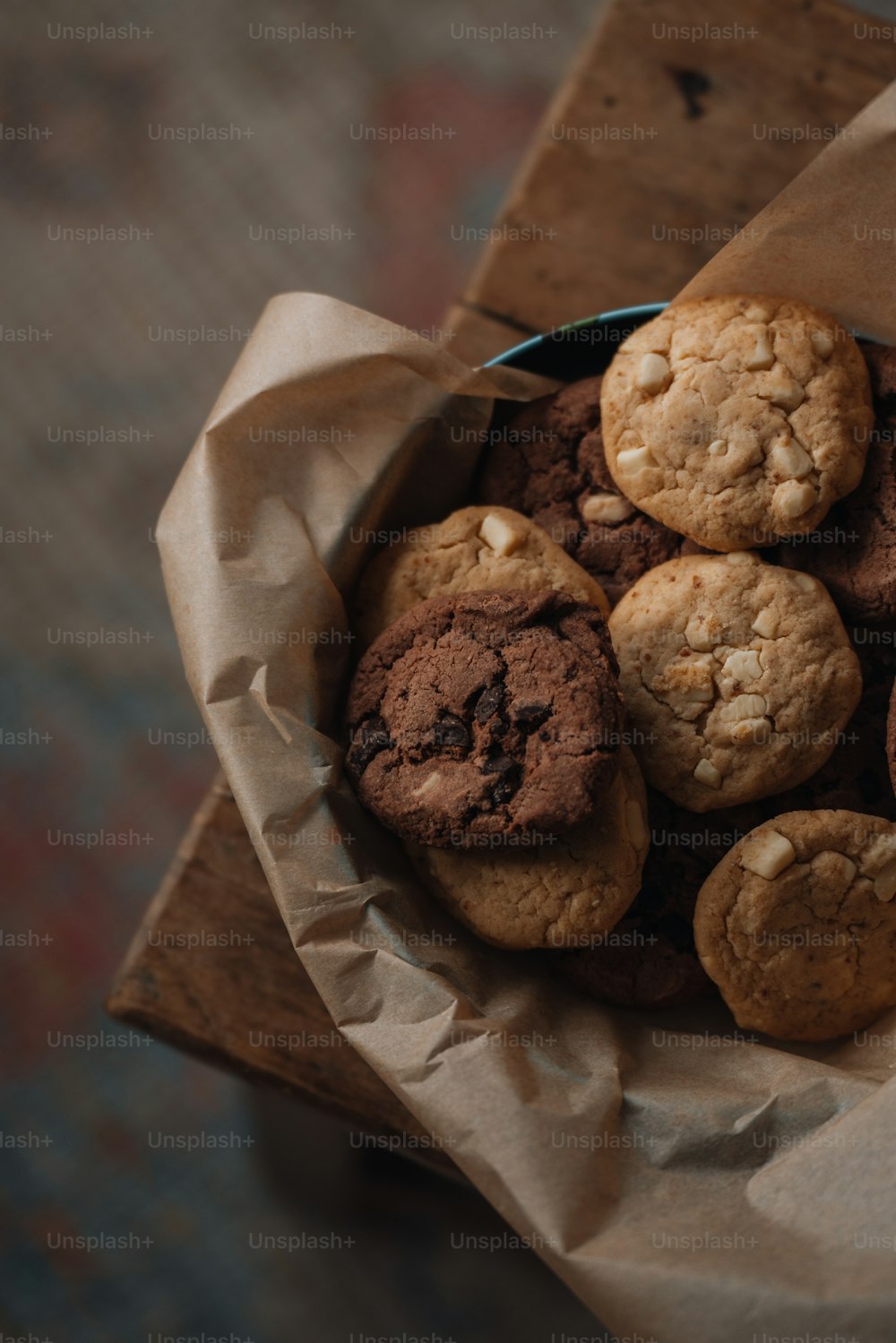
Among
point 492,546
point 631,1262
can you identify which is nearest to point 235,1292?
point 631,1262

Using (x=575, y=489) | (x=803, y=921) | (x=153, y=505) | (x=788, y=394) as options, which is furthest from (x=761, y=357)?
(x=153, y=505)

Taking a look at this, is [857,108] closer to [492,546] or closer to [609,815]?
[492,546]

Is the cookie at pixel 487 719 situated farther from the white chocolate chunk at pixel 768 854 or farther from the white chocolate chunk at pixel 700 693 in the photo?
the white chocolate chunk at pixel 768 854

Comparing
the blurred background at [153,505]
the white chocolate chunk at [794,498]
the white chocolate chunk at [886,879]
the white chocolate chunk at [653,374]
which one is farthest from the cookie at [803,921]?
the blurred background at [153,505]

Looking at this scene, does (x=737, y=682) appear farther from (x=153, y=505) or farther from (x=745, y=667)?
(x=153, y=505)

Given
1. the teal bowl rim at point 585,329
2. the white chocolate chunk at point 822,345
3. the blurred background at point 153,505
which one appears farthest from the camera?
the blurred background at point 153,505

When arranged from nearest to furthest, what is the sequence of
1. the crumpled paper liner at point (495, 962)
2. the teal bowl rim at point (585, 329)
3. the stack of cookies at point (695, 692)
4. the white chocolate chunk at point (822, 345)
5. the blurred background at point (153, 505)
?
the crumpled paper liner at point (495, 962) < the stack of cookies at point (695, 692) < the white chocolate chunk at point (822, 345) < the teal bowl rim at point (585, 329) < the blurred background at point (153, 505)
